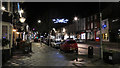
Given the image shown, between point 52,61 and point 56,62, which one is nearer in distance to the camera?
point 56,62

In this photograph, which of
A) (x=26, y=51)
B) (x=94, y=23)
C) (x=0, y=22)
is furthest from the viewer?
(x=94, y=23)

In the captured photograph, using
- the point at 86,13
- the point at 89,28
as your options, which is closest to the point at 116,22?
the point at 89,28

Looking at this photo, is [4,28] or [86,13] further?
[86,13]

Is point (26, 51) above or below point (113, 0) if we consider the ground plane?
below

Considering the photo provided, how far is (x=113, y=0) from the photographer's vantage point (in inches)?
1635

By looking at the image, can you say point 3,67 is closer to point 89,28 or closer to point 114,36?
point 114,36

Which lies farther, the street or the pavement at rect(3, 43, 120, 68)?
the street

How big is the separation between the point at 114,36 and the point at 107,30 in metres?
3.60

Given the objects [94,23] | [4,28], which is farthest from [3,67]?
[94,23]

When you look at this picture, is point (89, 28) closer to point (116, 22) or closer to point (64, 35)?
point (116, 22)

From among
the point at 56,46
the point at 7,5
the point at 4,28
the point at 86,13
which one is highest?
the point at 86,13

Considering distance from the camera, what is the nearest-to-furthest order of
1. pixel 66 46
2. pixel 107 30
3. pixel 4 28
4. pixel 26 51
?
pixel 4 28 → pixel 26 51 → pixel 66 46 → pixel 107 30

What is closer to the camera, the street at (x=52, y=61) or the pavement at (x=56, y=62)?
the pavement at (x=56, y=62)

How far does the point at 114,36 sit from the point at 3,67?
117ft
